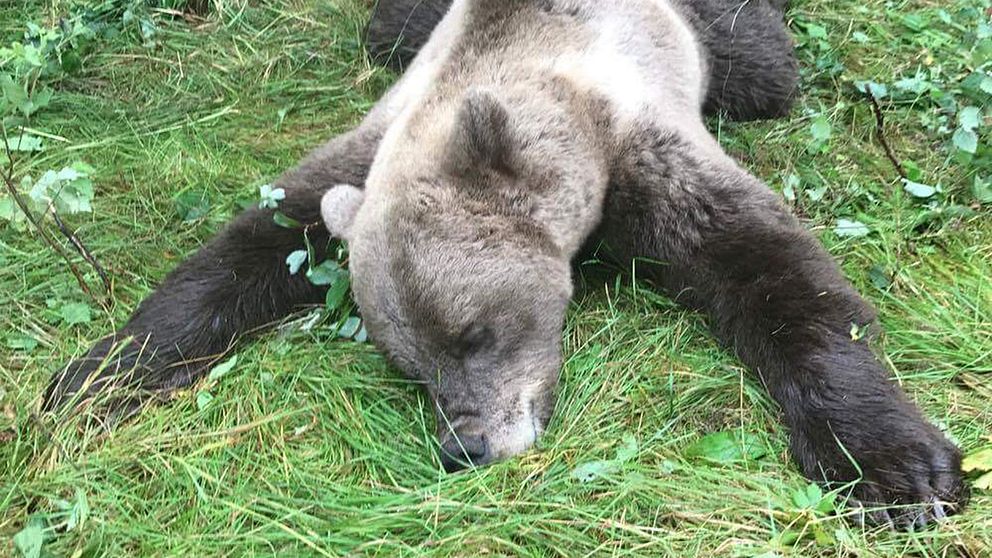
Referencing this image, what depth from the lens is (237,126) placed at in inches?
240

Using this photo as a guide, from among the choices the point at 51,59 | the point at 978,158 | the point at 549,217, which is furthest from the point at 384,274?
the point at 51,59

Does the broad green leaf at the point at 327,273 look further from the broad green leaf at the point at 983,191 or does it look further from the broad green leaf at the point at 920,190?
the broad green leaf at the point at 983,191

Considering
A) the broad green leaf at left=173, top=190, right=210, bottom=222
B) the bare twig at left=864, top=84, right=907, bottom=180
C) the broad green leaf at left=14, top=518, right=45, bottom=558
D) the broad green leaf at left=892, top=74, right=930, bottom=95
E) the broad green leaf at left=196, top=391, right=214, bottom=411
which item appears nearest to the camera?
the broad green leaf at left=14, top=518, right=45, bottom=558

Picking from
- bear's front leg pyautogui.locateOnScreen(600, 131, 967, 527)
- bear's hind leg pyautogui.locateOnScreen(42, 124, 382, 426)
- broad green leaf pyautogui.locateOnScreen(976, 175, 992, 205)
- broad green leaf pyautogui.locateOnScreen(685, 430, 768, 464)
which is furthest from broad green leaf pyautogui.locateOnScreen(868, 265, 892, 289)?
bear's hind leg pyautogui.locateOnScreen(42, 124, 382, 426)

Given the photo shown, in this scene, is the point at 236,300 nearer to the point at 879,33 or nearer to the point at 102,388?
the point at 102,388

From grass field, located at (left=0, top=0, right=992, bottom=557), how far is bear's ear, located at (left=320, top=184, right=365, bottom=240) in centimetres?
54

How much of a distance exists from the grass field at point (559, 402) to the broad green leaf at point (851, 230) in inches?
2.3

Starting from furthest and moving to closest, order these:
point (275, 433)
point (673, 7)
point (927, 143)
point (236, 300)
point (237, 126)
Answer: point (237, 126) → point (673, 7) → point (927, 143) → point (236, 300) → point (275, 433)

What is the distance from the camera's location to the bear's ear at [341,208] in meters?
4.16

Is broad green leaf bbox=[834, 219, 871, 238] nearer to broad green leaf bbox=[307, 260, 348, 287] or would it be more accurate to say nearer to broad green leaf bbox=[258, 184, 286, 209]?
broad green leaf bbox=[307, 260, 348, 287]

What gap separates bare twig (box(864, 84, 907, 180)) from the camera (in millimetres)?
4964

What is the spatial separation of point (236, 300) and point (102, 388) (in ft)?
2.35

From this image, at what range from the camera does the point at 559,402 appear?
12.9ft

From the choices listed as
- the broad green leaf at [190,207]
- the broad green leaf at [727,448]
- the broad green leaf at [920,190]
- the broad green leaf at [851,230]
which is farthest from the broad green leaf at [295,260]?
the broad green leaf at [920,190]
